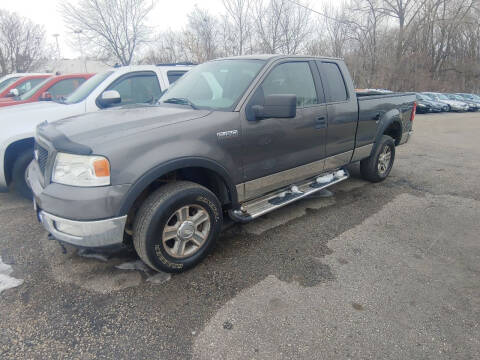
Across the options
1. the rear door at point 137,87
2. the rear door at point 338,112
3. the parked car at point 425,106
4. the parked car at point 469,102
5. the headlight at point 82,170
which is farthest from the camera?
the parked car at point 469,102

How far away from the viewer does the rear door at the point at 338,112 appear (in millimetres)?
3916

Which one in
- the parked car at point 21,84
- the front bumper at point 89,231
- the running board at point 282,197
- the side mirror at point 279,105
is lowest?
the running board at point 282,197

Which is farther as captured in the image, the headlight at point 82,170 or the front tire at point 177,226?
the front tire at point 177,226

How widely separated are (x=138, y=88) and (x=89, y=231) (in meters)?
3.73

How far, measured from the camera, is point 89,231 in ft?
7.52

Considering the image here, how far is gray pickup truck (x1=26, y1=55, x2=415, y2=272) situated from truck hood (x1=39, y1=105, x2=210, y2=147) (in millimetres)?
12

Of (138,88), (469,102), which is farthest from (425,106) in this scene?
(138,88)

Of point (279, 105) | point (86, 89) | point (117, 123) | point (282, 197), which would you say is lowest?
point (282, 197)

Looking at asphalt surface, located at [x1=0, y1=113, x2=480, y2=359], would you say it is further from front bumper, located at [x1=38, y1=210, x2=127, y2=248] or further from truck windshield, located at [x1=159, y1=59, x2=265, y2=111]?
truck windshield, located at [x1=159, y1=59, x2=265, y2=111]

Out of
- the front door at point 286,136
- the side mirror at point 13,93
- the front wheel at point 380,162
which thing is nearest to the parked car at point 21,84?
the side mirror at point 13,93

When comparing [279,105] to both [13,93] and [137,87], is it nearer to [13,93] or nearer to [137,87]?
[137,87]

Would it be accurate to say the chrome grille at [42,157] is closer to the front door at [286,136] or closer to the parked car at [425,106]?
the front door at [286,136]

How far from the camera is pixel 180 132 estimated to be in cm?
261

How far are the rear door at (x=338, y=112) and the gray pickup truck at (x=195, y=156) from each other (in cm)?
2
